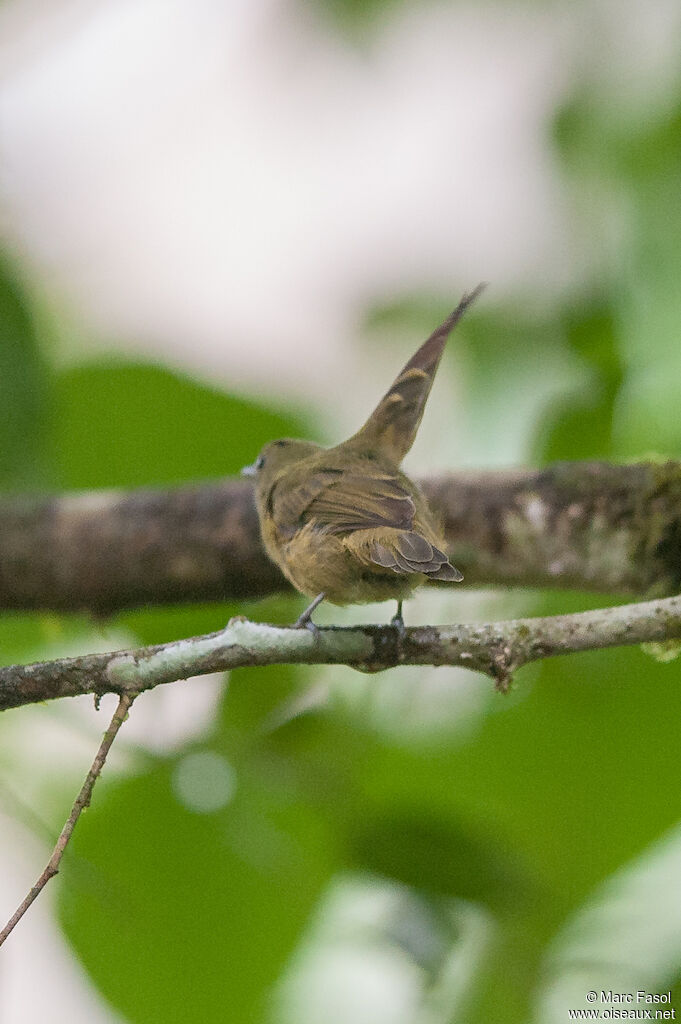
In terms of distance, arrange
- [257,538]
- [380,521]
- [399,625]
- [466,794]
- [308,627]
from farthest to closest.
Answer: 1. [257,538]
2. [466,794]
3. [380,521]
4. [399,625]
5. [308,627]

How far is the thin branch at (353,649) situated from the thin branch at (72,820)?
0.10 metres

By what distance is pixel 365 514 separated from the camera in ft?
8.24

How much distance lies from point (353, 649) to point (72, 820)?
2.28 ft

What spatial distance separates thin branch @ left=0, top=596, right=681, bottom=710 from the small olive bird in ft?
0.27

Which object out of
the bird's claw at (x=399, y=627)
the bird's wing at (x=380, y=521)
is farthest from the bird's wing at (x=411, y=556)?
the bird's claw at (x=399, y=627)

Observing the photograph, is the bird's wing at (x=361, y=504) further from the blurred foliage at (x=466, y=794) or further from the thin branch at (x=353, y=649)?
the blurred foliage at (x=466, y=794)

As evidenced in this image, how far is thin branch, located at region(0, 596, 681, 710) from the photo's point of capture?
6.04ft

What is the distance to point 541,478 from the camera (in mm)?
3066

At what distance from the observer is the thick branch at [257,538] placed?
9.58ft

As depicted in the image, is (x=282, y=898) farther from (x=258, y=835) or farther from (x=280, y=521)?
(x=280, y=521)

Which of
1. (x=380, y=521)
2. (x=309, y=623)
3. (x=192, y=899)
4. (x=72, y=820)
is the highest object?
(x=380, y=521)

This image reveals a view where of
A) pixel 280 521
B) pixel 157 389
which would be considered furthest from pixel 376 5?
pixel 280 521

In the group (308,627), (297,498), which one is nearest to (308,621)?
(308,627)

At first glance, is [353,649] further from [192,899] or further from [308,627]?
[192,899]
